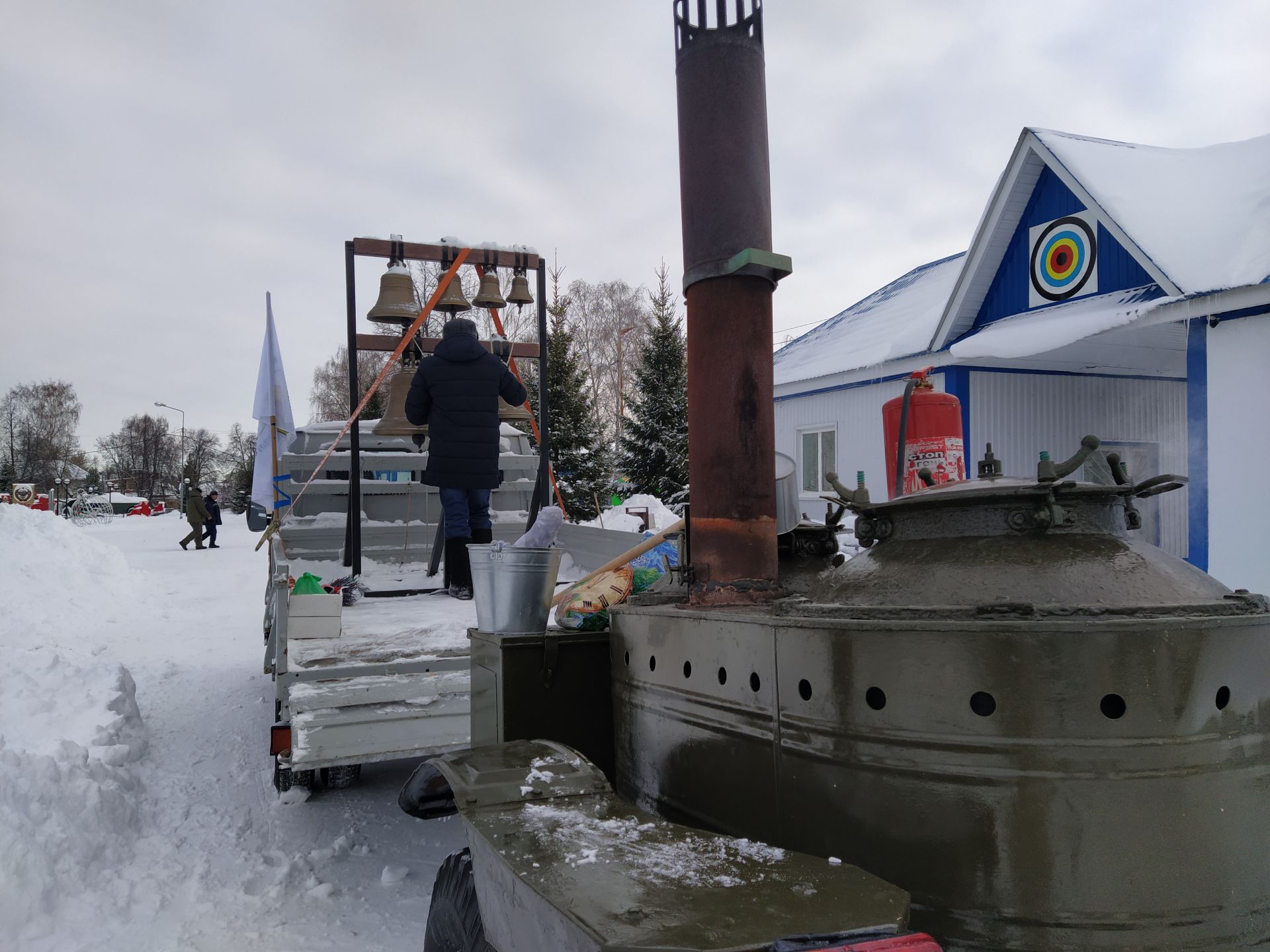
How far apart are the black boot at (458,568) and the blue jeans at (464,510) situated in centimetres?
6

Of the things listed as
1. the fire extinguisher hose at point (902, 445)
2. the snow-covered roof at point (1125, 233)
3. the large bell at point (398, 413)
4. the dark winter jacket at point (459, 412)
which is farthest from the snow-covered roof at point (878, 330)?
the fire extinguisher hose at point (902, 445)

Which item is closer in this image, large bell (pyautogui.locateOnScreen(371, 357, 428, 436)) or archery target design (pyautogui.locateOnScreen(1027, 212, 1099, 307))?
large bell (pyautogui.locateOnScreen(371, 357, 428, 436))

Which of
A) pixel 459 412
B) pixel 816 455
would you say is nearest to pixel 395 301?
pixel 459 412

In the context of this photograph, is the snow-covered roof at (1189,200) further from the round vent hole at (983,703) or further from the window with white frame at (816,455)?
the round vent hole at (983,703)

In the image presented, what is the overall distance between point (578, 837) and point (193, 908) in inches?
108

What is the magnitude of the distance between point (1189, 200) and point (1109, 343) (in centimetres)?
191

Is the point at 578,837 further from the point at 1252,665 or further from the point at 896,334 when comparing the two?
the point at 896,334

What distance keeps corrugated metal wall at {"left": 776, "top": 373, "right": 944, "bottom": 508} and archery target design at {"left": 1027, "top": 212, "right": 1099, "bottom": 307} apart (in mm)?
1791

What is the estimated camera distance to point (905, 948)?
1500 millimetres

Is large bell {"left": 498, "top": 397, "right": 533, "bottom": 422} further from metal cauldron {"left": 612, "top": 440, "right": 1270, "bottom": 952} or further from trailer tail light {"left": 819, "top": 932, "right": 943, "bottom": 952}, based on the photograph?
trailer tail light {"left": 819, "top": 932, "right": 943, "bottom": 952}

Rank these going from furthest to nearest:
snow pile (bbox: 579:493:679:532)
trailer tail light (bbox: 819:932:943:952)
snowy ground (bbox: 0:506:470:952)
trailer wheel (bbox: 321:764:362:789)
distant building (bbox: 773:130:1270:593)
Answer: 1. snow pile (bbox: 579:493:679:532)
2. distant building (bbox: 773:130:1270:593)
3. trailer wheel (bbox: 321:764:362:789)
4. snowy ground (bbox: 0:506:470:952)
5. trailer tail light (bbox: 819:932:943:952)

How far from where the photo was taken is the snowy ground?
3.76m

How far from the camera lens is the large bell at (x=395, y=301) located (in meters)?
7.47

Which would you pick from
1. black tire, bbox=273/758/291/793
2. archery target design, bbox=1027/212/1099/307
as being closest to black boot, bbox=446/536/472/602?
black tire, bbox=273/758/291/793
